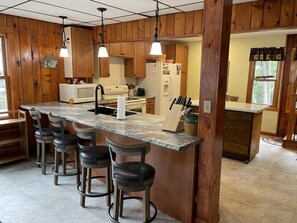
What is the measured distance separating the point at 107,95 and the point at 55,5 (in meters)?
2.33

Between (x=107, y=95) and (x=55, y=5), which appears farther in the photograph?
(x=107, y=95)

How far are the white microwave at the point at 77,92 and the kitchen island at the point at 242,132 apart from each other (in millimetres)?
2529

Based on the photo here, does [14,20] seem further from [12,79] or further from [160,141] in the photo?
[160,141]

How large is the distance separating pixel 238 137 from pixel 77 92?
115 inches

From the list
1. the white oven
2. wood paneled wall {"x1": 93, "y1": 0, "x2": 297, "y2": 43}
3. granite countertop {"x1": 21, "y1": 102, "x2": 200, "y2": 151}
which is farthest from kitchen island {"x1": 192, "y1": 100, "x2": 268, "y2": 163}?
the white oven

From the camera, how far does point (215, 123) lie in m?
2.10

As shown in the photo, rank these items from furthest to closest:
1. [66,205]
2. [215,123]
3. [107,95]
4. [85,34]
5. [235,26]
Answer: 1. [107,95]
2. [85,34]
3. [235,26]
4. [66,205]
5. [215,123]

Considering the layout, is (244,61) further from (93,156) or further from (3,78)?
(3,78)

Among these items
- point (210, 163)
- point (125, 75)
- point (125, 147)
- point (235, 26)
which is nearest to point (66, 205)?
point (125, 147)

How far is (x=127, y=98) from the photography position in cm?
532

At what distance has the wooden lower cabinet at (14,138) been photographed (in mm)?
3686

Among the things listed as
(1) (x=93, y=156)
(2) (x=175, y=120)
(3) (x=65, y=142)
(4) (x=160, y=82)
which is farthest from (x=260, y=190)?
(4) (x=160, y=82)

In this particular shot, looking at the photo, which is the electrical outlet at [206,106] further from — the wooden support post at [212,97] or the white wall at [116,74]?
the white wall at [116,74]

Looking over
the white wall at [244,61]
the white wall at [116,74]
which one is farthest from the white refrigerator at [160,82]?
the white wall at [244,61]
